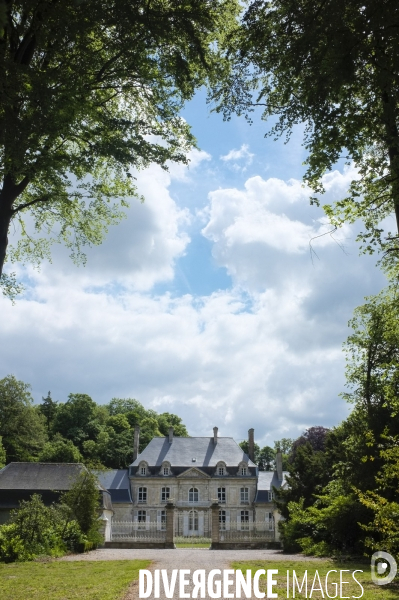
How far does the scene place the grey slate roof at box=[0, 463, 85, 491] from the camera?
3294 cm

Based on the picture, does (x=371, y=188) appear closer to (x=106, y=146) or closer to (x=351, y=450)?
(x=106, y=146)

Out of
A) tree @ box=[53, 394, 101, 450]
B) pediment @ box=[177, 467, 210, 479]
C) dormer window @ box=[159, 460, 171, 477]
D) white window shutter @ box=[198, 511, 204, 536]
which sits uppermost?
tree @ box=[53, 394, 101, 450]

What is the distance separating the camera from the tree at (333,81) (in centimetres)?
838

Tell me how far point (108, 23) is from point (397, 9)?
4838 millimetres

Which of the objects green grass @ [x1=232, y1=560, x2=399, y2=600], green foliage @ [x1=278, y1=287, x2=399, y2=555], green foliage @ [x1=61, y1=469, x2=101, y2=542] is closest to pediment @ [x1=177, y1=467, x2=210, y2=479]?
green foliage @ [x1=278, y1=287, x2=399, y2=555]

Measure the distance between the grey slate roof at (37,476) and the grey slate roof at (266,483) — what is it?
18.2 metres

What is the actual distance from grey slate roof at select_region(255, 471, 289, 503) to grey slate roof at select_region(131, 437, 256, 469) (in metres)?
1.43

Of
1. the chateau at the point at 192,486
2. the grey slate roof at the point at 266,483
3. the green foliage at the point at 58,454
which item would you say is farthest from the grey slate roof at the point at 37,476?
the green foliage at the point at 58,454

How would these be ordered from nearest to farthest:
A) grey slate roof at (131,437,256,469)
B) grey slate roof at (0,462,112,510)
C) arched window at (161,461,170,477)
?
grey slate roof at (0,462,112,510) → arched window at (161,461,170,477) → grey slate roof at (131,437,256,469)

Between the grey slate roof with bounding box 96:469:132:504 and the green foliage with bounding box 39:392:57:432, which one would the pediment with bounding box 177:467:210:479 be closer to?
the grey slate roof with bounding box 96:469:132:504

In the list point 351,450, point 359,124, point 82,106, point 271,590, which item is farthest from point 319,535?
point 82,106

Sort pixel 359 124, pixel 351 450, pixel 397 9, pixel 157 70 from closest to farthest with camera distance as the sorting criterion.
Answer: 1. pixel 397 9
2. pixel 359 124
3. pixel 157 70
4. pixel 351 450

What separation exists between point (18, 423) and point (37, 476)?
23476mm

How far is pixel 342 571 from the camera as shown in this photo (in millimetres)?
11586
